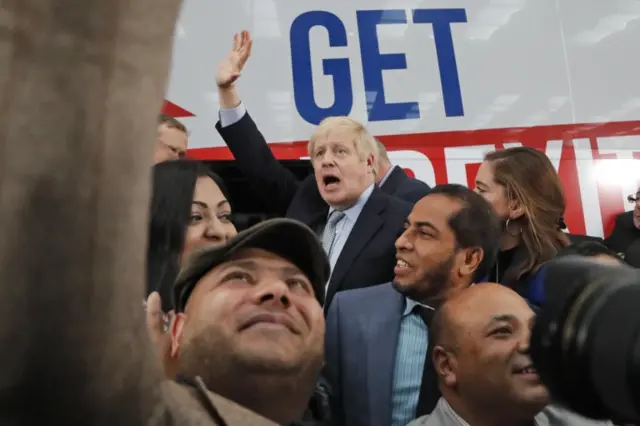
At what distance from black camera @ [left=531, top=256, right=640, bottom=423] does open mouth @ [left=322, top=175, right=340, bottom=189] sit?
3.95 feet

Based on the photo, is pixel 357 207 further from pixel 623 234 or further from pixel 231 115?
pixel 623 234

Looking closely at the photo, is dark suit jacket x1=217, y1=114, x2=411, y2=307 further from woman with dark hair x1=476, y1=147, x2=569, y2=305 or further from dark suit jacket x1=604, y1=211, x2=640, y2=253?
dark suit jacket x1=604, y1=211, x2=640, y2=253

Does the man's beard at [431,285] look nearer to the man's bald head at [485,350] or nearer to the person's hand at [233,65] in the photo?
the man's bald head at [485,350]

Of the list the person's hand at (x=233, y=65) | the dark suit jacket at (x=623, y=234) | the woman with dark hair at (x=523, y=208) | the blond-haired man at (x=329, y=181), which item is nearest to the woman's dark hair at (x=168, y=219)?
the blond-haired man at (x=329, y=181)

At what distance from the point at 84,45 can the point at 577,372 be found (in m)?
0.29

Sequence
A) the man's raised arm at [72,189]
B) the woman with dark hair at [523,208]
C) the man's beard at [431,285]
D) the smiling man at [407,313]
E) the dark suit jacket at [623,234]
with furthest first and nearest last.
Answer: the dark suit jacket at [623,234] < the woman with dark hair at [523,208] < the man's beard at [431,285] < the smiling man at [407,313] < the man's raised arm at [72,189]

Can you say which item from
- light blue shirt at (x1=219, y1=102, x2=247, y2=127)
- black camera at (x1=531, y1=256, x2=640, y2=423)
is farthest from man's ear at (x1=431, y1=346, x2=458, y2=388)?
light blue shirt at (x1=219, y1=102, x2=247, y2=127)

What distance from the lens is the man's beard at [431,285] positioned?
122 centimetres

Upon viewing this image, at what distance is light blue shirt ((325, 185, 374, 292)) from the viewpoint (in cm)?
151

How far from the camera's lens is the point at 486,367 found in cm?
102

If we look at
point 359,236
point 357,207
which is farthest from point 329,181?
point 359,236

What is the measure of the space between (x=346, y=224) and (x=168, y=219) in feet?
1.88

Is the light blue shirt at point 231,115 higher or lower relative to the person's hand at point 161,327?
higher

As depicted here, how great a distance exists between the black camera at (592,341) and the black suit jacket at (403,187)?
1.32 meters
